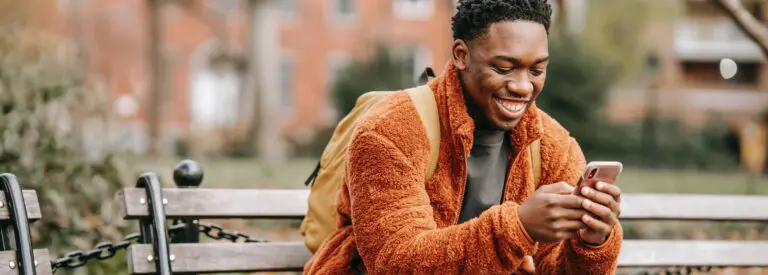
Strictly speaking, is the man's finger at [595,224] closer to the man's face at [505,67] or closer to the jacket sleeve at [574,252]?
the jacket sleeve at [574,252]

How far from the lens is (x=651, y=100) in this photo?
3150 cm

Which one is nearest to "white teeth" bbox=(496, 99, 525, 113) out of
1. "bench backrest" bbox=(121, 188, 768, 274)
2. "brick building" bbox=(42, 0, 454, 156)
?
"bench backrest" bbox=(121, 188, 768, 274)

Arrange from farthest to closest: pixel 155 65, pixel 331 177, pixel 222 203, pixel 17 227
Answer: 1. pixel 155 65
2. pixel 222 203
3. pixel 331 177
4. pixel 17 227

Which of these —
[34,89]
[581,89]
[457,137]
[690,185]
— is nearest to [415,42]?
[581,89]

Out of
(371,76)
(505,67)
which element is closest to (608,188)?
(505,67)

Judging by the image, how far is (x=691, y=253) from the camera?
3.99m

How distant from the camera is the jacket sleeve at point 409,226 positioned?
2.40 metres

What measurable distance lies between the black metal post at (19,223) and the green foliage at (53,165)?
182cm

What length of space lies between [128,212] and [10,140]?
179 cm

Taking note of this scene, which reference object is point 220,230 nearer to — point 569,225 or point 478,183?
point 478,183

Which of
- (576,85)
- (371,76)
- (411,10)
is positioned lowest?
(371,76)

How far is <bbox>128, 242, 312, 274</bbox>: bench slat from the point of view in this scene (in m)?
3.18

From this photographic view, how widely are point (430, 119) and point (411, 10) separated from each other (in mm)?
33065

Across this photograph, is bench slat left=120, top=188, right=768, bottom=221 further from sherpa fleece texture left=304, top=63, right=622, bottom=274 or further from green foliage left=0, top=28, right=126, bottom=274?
green foliage left=0, top=28, right=126, bottom=274
